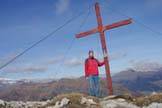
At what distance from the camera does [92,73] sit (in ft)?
78.8

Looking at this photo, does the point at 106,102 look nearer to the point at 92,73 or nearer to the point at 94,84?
the point at 94,84

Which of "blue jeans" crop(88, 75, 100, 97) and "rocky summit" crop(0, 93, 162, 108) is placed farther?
"blue jeans" crop(88, 75, 100, 97)

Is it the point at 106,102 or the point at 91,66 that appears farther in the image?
the point at 91,66

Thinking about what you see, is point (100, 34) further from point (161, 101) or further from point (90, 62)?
point (161, 101)

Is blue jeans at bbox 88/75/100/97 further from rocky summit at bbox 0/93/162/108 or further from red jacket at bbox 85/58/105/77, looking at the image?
rocky summit at bbox 0/93/162/108

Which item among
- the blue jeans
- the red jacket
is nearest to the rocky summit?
the blue jeans

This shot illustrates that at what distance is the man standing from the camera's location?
2398cm

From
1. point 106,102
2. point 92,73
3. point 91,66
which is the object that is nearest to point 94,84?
point 92,73

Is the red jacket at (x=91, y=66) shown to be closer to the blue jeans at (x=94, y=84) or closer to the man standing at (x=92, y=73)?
the man standing at (x=92, y=73)

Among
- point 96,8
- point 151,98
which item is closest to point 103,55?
point 96,8

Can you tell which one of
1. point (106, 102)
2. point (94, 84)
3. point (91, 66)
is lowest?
point (106, 102)

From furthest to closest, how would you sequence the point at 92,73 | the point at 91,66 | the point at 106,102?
the point at 92,73 → the point at 91,66 → the point at 106,102

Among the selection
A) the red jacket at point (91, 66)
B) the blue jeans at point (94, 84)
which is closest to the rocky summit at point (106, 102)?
the blue jeans at point (94, 84)

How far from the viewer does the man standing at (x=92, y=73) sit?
2398cm
